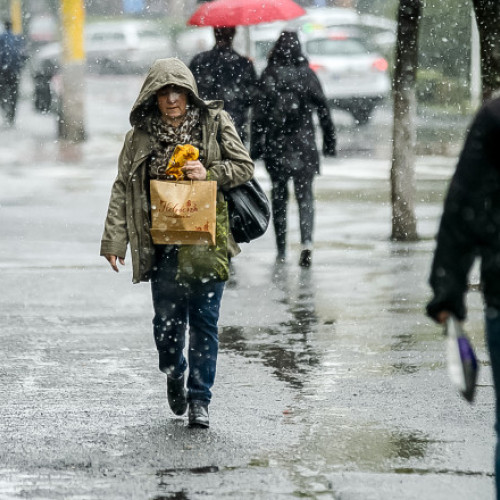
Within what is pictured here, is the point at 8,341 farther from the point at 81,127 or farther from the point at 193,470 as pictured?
the point at 81,127

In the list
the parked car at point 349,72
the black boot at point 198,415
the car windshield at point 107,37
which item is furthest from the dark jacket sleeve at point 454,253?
the car windshield at point 107,37

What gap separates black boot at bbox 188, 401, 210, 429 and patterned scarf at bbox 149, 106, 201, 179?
3.52 ft

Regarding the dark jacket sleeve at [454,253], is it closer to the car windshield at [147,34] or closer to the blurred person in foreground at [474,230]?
the blurred person in foreground at [474,230]

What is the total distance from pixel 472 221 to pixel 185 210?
225 centimetres

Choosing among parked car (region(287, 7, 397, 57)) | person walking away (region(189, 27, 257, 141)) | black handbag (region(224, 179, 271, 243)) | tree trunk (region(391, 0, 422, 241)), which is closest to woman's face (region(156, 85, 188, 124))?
black handbag (region(224, 179, 271, 243))

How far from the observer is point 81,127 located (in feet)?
73.0

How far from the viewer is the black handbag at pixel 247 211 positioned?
20.6ft

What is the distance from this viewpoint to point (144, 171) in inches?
247

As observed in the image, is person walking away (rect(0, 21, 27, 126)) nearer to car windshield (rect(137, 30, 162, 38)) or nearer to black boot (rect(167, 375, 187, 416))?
car windshield (rect(137, 30, 162, 38))

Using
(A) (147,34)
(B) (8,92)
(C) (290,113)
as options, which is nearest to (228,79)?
(C) (290,113)

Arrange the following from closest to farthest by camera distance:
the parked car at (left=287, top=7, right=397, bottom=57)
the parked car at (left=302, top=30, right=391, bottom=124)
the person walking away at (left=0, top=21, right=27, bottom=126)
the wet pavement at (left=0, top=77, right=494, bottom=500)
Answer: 1. the wet pavement at (left=0, top=77, right=494, bottom=500)
2. the parked car at (left=302, top=30, right=391, bottom=124)
3. the person walking away at (left=0, top=21, right=27, bottom=126)
4. the parked car at (left=287, top=7, right=397, bottom=57)

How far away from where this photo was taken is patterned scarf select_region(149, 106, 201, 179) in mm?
6203

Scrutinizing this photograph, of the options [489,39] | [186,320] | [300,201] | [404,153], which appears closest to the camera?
[186,320]

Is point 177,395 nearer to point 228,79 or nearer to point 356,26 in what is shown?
point 228,79
